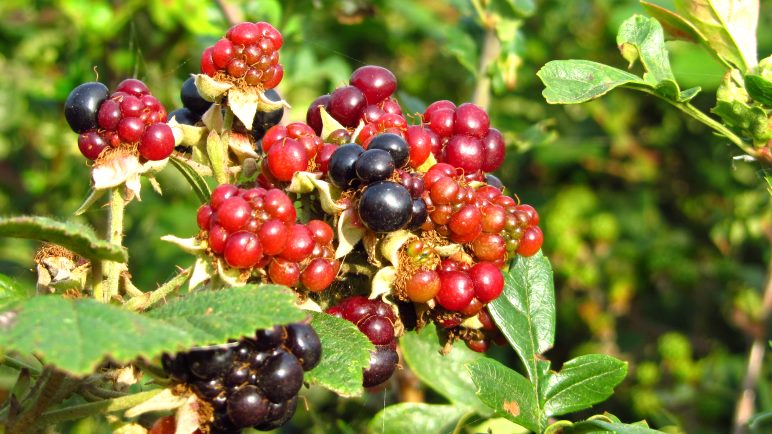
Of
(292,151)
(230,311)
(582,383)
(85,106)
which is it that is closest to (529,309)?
(582,383)

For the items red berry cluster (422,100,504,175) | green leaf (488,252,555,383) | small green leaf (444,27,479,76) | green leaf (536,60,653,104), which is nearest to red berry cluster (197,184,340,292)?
red berry cluster (422,100,504,175)

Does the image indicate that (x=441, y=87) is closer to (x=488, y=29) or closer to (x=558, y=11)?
(x=558, y=11)

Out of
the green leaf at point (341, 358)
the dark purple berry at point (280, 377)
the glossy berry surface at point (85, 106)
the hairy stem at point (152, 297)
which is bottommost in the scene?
the green leaf at point (341, 358)

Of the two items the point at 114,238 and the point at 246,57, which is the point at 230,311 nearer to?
the point at 114,238

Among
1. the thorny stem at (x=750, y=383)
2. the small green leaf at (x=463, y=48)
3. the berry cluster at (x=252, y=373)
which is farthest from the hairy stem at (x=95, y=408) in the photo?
the thorny stem at (x=750, y=383)

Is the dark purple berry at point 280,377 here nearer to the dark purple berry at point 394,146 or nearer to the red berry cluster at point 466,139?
the dark purple berry at point 394,146

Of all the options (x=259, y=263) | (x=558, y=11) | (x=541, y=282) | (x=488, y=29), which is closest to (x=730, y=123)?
(x=541, y=282)
